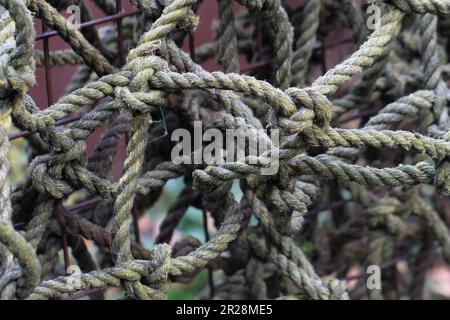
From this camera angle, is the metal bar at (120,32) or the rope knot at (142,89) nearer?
the rope knot at (142,89)

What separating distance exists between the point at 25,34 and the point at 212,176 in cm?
27

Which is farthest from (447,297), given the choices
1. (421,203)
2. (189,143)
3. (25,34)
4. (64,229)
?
(25,34)

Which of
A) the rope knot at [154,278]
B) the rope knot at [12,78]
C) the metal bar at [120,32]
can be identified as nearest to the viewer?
the rope knot at [12,78]

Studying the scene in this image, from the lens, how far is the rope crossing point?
83 centimetres

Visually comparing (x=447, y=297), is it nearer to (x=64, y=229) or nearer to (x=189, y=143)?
(x=189, y=143)

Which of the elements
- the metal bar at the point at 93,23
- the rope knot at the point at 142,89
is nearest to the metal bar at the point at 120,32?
the metal bar at the point at 93,23

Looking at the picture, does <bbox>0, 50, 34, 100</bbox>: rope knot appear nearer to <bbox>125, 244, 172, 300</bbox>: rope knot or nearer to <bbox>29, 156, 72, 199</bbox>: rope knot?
<bbox>29, 156, 72, 199</bbox>: rope knot

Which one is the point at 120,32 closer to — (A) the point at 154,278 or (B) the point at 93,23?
(B) the point at 93,23

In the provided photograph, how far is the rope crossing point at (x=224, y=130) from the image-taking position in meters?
0.83

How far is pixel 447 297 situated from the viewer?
173 cm

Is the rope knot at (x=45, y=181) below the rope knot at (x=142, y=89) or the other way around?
below

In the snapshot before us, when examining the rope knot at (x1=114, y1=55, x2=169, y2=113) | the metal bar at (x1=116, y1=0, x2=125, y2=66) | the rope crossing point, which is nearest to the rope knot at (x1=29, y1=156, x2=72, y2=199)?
the rope crossing point

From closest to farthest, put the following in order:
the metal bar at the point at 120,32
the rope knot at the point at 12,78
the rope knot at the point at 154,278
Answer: the rope knot at the point at 12,78 < the rope knot at the point at 154,278 < the metal bar at the point at 120,32

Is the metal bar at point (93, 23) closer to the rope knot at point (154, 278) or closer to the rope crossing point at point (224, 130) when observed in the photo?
the rope crossing point at point (224, 130)
